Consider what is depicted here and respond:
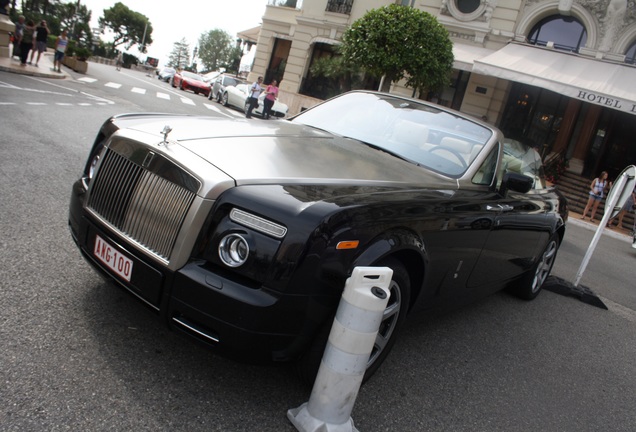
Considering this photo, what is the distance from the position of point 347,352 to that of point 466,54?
21388 millimetres

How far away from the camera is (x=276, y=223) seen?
227 cm

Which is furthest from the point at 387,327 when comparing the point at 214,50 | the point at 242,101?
the point at 214,50

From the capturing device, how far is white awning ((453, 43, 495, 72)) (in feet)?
67.4

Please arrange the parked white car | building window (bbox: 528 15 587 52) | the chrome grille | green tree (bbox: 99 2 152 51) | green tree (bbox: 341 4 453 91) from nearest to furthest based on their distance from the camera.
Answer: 1. the chrome grille
2. green tree (bbox: 341 4 453 91)
3. building window (bbox: 528 15 587 52)
4. the parked white car
5. green tree (bbox: 99 2 152 51)

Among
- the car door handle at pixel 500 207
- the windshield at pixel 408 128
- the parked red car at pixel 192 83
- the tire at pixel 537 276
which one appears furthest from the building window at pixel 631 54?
the parked red car at pixel 192 83

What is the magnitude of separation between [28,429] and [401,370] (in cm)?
206

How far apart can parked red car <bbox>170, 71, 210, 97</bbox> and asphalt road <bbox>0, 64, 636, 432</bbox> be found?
996 inches

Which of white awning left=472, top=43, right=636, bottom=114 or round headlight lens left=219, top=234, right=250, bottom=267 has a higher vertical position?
white awning left=472, top=43, right=636, bottom=114

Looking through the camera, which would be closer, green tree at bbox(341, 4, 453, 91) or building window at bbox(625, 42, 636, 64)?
green tree at bbox(341, 4, 453, 91)

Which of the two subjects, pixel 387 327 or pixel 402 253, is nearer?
pixel 402 253

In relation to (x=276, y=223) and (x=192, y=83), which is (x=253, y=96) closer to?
(x=192, y=83)

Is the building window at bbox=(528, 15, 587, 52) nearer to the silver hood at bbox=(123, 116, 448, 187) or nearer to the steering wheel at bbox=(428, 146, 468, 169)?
the steering wheel at bbox=(428, 146, 468, 169)

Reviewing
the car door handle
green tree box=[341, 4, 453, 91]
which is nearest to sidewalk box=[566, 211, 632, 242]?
green tree box=[341, 4, 453, 91]

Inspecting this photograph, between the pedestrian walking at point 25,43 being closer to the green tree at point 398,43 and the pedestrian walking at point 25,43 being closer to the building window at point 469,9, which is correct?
the green tree at point 398,43
